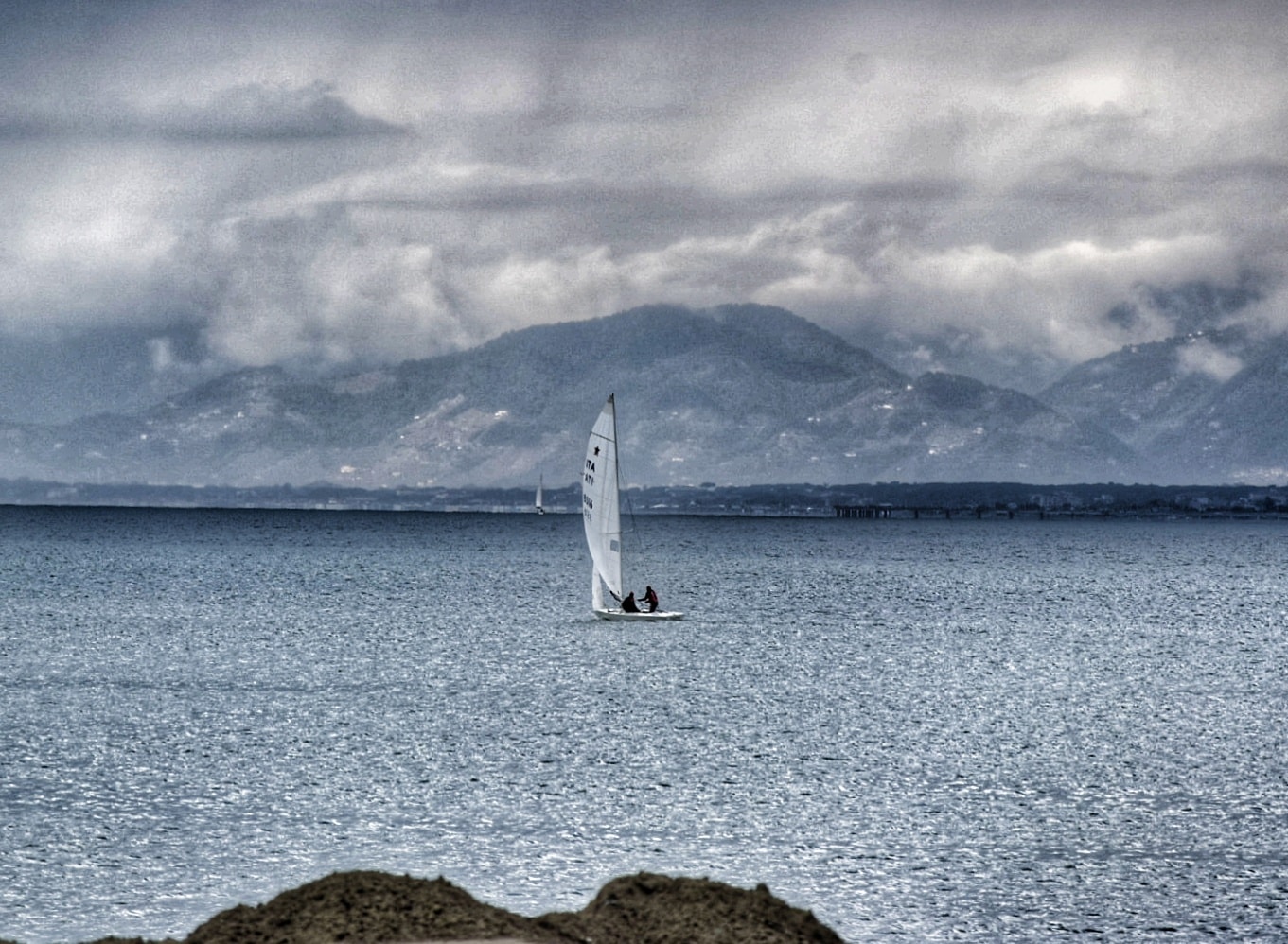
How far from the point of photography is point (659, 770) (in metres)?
39.5

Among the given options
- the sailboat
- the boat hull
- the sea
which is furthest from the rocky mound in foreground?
the boat hull

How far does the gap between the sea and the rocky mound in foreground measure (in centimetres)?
952

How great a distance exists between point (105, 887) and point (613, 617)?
66.6 m

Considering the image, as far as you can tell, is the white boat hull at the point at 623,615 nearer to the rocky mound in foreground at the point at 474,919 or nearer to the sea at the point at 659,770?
the sea at the point at 659,770

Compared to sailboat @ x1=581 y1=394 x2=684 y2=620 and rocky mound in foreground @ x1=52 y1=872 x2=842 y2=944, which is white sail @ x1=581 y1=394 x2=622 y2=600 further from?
rocky mound in foreground @ x1=52 y1=872 x2=842 y2=944

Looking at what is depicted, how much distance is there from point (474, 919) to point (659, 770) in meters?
26.5

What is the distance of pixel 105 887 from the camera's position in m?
25.2

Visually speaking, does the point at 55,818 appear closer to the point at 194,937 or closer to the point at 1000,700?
the point at 194,937

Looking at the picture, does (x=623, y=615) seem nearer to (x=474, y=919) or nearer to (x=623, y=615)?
(x=623, y=615)

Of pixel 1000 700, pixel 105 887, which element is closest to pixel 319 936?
pixel 105 887

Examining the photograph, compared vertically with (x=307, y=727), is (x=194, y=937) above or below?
above

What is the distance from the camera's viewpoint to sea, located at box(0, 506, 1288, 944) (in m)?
25.6

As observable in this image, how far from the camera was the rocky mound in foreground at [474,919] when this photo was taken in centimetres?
1315

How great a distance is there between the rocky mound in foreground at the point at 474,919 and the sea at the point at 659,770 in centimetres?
952
